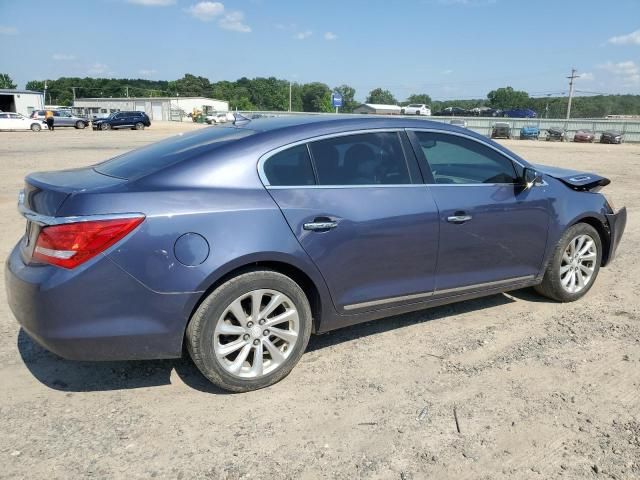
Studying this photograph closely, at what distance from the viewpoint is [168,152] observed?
349cm

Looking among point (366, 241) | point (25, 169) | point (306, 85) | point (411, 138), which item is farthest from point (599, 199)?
point (306, 85)

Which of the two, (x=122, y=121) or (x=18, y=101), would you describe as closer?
(x=122, y=121)

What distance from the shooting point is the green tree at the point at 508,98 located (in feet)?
405

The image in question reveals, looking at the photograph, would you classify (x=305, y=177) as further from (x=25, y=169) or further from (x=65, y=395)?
(x=25, y=169)

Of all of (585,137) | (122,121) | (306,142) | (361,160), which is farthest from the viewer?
(585,137)

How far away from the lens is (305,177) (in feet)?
11.1

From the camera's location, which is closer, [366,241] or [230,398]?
[230,398]

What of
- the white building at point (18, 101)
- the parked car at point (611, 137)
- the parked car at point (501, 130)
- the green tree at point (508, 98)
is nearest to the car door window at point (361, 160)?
the parked car at point (611, 137)

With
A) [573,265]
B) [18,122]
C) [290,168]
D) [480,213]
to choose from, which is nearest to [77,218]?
[290,168]

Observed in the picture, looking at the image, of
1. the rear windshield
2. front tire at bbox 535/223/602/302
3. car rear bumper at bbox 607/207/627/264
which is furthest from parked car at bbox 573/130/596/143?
the rear windshield

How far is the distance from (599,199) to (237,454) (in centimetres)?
396

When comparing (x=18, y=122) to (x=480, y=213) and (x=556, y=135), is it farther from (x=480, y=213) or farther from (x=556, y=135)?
(x=556, y=135)

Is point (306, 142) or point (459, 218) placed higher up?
point (306, 142)

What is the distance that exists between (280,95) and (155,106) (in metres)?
47.1
